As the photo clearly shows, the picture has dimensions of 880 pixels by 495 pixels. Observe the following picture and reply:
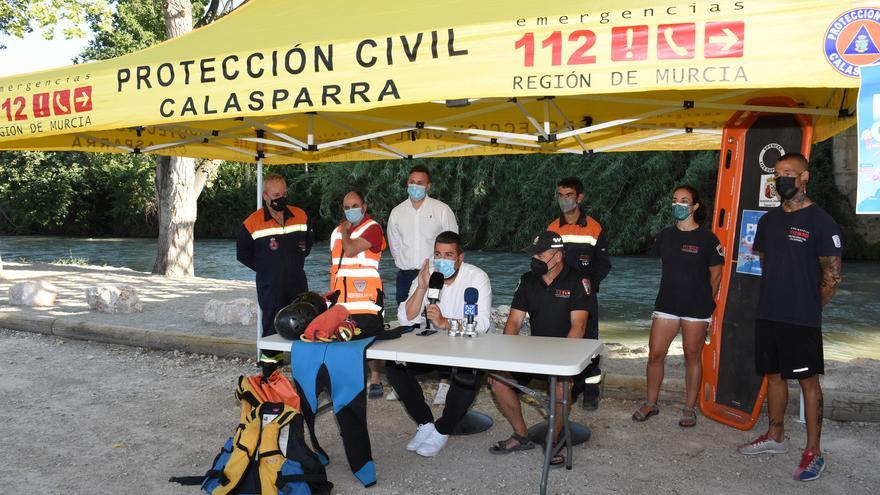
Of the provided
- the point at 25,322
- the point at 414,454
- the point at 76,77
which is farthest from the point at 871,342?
the point at 25,322

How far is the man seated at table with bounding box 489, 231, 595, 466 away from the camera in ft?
13.9

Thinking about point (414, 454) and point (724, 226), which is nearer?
point (414, 454)

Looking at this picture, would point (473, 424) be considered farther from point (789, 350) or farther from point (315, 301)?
point (789, 350)

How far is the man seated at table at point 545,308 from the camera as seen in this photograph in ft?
13.9

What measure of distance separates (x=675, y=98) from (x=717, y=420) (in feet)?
7.42

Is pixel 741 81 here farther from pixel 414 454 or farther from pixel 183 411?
pixel 183 411

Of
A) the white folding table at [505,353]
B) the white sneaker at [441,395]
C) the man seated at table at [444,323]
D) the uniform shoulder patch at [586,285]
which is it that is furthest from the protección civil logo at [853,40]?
the white sneaker at [441,395]

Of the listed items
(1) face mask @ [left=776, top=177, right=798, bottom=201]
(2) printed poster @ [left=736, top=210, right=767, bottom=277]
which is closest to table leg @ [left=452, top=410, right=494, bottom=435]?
(2) printed poster @ [left=736, top=210, right=767, bottom=277]

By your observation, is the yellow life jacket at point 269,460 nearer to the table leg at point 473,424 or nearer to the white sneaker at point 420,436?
the white sneaker at point 420,436

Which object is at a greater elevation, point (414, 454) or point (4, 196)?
point (4, 196)

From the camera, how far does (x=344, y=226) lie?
5039mm

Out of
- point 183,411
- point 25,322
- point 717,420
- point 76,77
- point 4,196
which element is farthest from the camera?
point 4,196

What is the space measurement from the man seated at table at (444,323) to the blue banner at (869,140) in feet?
6.78

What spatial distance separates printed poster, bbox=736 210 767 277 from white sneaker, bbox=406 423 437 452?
241 cm
